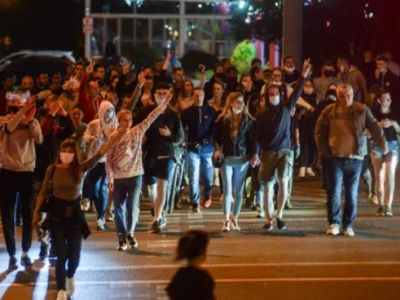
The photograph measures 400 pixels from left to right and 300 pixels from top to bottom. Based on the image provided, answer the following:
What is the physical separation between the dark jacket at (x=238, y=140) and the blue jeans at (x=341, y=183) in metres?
1.05

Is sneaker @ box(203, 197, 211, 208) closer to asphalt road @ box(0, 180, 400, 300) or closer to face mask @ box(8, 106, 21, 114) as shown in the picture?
asphalt road @ box(0, 180, 400, 300)

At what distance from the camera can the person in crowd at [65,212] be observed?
929 cm

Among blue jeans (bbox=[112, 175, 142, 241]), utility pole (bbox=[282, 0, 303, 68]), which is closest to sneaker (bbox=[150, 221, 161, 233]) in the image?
blue jeans (bbox=[112, 175, 142, 241])

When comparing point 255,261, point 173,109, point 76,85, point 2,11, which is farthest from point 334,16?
point 2,11

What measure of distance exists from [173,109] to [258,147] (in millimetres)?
1270

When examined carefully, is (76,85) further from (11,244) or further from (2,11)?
(2,11)

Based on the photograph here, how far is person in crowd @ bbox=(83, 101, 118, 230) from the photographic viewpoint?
12.3 m

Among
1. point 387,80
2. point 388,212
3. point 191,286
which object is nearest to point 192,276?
point 191,286

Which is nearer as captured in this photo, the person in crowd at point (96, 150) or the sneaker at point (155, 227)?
the person in crowd at point (96, 150)

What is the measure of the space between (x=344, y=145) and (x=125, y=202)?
2916 mm

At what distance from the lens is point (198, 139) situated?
1432 centimetres

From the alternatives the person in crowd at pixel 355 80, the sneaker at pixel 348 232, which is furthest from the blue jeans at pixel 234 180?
the person in crowd at pixel 355 80

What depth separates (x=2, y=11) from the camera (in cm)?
4231

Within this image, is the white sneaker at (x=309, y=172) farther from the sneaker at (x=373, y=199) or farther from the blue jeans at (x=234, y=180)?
the blue jeans at (x=234, y=180)
